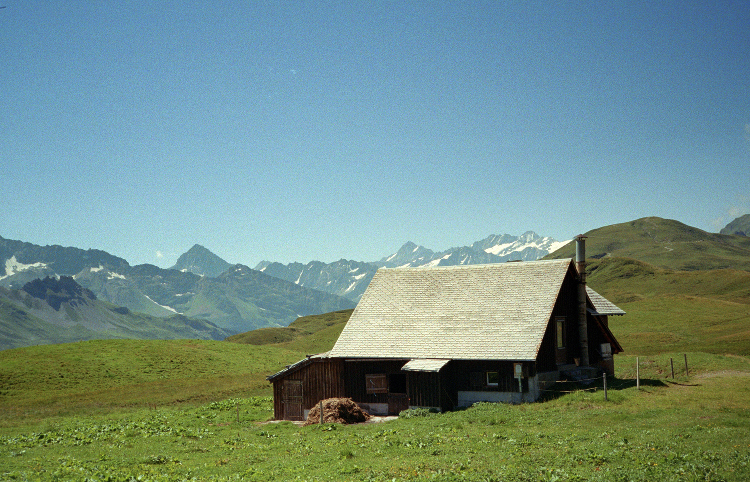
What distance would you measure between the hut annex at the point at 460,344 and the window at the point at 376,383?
2.6 inches

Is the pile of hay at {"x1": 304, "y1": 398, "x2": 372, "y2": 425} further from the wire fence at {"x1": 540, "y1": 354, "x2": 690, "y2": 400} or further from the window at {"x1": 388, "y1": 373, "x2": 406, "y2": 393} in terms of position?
the wire fence at {"x1": 540, "y1": 354, "x2": 690, "y2": 400}

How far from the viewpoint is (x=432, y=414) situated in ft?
108

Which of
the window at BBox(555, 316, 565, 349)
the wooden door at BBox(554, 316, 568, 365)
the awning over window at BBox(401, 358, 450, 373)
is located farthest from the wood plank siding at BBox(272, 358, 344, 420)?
the window at BBox(555, 316, 565, 349)

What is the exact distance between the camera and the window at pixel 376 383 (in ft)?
119

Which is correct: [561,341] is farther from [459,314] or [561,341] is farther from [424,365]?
[424,365]

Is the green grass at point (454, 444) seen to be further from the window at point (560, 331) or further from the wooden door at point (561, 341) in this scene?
the window at point (560, 331)

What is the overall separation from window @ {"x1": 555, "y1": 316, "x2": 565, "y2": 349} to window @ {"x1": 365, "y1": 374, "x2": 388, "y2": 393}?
12285mm

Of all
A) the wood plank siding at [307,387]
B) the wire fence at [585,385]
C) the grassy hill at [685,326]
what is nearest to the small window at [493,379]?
the wire fence at [585,385]

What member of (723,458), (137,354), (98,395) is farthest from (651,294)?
(723,458)

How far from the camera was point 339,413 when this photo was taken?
106 feet

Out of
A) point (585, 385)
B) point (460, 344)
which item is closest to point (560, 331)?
point (585, 385)

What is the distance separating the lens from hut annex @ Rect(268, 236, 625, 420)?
3425 centimetres

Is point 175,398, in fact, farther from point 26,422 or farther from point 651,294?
point 651,294

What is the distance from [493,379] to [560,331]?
23.7 feet
